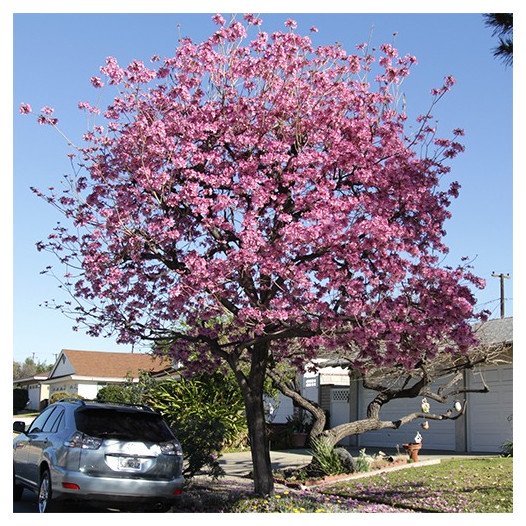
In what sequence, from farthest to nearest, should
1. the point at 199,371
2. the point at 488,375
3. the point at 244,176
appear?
the point at 488,375 < the point at 199,371 < the point at 244,176

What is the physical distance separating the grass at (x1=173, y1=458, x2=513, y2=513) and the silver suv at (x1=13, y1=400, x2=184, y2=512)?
1293 millimetres

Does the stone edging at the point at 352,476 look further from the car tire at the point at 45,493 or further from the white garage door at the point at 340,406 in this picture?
the white garage door at the point at 340,406

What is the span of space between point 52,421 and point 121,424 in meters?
1.34

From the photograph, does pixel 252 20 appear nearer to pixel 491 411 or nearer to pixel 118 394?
pixel 491 411

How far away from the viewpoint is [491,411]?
20969 mm

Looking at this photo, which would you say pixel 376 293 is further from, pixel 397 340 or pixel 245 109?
pixel 245 109

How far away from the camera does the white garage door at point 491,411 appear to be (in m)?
20.5

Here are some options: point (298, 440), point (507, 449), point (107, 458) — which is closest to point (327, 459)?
point (507, 449)

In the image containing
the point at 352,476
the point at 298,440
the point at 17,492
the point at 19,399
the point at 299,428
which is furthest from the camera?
the point at 19,399

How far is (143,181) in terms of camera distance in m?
11.0

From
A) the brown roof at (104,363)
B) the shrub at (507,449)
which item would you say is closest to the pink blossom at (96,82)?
the shrub at (507,449)

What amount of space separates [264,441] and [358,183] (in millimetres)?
4157

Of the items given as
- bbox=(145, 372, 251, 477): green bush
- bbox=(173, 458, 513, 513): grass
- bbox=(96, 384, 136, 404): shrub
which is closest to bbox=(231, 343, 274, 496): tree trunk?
bbox=(173, 458, 513, 513): grass
